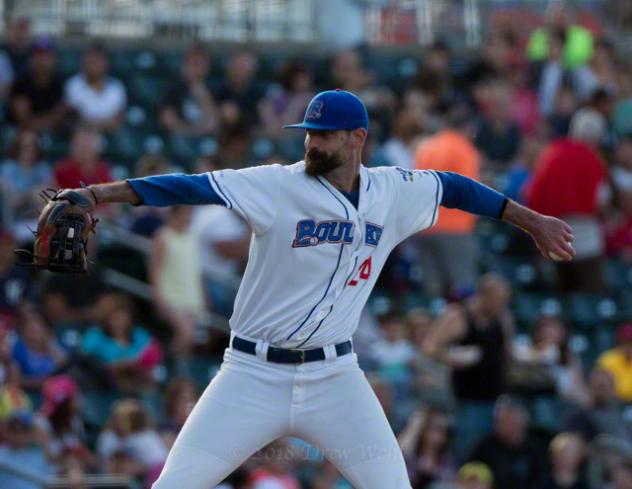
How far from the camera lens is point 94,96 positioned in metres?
12.5

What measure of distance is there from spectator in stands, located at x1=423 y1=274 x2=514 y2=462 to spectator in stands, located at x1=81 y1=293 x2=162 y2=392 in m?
2.05

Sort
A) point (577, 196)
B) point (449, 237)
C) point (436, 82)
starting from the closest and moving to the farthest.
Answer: point (449, 237)
point (577, 196)
point (436, 82)

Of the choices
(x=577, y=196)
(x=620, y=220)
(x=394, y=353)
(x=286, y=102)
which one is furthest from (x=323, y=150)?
(x=620, y=220)

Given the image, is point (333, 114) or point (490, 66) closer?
point (333, 114)

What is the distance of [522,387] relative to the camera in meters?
11.1

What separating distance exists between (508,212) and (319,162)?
0.84 meters

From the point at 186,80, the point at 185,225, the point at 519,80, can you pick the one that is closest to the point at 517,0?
the point at 519,80

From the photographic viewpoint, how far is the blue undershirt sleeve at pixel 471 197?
611 centimetres

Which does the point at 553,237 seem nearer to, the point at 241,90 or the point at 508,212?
the point at 508,212

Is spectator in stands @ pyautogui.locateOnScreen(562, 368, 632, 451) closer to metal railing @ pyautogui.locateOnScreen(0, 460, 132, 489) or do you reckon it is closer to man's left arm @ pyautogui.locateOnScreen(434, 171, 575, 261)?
metal railing @ pyautogui.locateOnScreen(0, 460, 132, 489)

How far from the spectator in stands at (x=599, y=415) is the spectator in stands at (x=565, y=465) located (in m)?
0.55

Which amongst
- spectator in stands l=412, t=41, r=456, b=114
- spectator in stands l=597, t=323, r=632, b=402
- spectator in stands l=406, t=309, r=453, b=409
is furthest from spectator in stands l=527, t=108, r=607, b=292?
spectator in stands l=406, t=309, r=453, b=409

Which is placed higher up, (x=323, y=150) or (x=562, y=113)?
(x=323, y=150)

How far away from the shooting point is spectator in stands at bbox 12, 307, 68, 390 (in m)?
9.31
